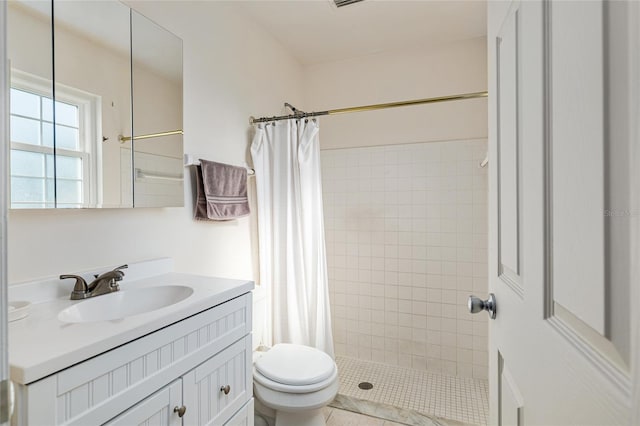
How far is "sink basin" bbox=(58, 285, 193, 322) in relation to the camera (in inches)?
43.4

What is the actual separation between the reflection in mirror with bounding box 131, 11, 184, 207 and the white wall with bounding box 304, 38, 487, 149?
146 centimetres

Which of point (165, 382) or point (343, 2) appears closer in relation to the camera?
point (165, 382)

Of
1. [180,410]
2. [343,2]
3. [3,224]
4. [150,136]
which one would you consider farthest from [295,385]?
[343,2]

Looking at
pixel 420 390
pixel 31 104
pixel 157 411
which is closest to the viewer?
pixel 157 411

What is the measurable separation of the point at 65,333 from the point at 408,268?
220 cm

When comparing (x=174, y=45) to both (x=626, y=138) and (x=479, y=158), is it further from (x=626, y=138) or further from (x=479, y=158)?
(x=479, y=158)

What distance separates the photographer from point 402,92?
2.66 metres

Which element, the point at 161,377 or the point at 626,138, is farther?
the point at 161,377

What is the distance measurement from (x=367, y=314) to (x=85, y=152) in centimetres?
222

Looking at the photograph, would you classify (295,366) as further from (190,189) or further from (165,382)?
(190,189)

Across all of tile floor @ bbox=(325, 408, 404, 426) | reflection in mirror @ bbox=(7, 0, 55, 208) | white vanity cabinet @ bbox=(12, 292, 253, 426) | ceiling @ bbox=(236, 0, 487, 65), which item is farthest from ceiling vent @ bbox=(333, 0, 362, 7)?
tile floor @ bbox=(325, 408, 404, 426)

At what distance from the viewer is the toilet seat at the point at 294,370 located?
153 cm

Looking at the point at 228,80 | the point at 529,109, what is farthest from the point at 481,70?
the point at 529,109

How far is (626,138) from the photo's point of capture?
0.96ft
